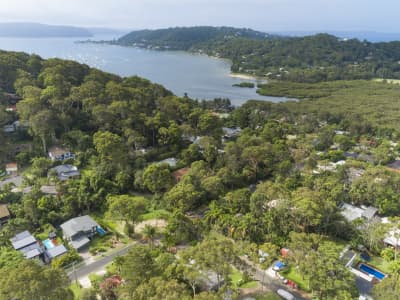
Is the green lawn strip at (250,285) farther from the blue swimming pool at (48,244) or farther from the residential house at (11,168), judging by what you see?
the residential house at (11,168)

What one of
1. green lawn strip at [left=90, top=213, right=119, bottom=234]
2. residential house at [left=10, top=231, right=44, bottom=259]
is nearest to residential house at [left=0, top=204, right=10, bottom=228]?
residential house at [left=10, top=231, right=44, bottom=259]

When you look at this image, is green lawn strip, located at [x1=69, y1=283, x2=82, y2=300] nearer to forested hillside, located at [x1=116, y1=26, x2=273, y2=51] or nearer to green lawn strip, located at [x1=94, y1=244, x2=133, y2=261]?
green lawn strip, located at [x1=94, y1=244, x2=133, y2=261]

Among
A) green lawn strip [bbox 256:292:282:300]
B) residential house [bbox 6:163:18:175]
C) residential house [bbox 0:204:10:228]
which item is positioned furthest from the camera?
residential house [bbox 6:163:18:175]

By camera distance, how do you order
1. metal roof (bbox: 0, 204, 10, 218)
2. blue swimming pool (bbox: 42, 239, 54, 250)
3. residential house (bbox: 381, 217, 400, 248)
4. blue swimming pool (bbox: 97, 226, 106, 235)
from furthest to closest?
metal roof (bbox: 0, 204, 10, 218) < blue swimming pool (bbox: 97, 226, 106, 235) < blue swimming pool (bbox: 42, 239, 54, 250) < residential house (bbox: 381, 217, 400, 248)

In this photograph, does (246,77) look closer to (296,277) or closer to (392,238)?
(392,238)

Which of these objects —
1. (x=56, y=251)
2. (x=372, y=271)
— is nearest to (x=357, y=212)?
(x=372, y=271)
